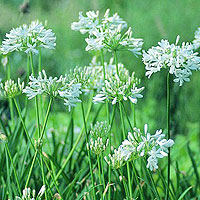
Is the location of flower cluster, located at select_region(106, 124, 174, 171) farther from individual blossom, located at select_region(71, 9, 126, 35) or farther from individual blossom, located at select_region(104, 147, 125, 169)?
individual blossom, located at select_region(71, 9, 126, 35)

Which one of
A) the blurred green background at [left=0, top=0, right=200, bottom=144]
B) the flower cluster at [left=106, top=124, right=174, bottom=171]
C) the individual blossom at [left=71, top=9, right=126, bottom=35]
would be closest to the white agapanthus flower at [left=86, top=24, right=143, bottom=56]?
the individual blossom at [left=71, top=9, right=126, bottom=35]

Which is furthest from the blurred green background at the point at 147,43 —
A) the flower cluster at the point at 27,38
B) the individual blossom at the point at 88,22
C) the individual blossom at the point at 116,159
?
the individual blossom at the point at 116,159

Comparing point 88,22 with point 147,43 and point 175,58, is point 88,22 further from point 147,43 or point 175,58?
point 147,43

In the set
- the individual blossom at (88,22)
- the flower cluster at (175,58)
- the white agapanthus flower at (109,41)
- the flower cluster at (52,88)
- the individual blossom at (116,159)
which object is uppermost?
the individual blossom at (88,22)

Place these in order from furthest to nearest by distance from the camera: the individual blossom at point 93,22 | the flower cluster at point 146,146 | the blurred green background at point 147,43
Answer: the blurred green background at point 147,43, the individual blossom at point 93,22, the flower cluster at point 146,146

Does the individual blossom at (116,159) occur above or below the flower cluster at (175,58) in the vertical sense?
below

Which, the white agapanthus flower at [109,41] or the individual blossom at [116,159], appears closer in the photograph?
the individual blossom at [116,159]

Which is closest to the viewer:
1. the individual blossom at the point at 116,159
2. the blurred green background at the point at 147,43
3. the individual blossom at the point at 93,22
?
the individual blossom at the point at 116,159

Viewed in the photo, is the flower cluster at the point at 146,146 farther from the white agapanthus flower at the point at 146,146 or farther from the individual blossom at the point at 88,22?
the individual blossom at the point at 88,22

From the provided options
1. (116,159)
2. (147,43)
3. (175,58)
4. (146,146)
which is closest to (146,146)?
(146,146)
